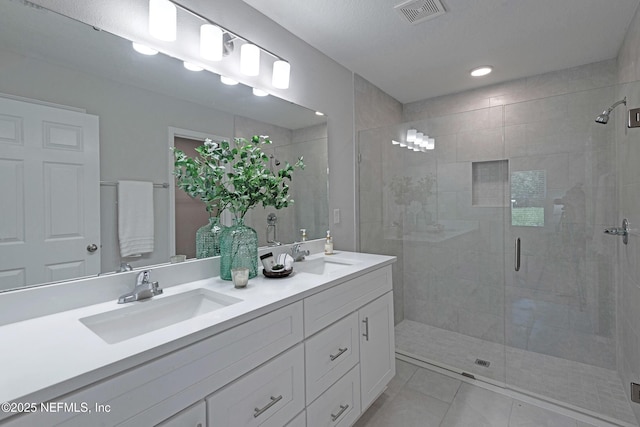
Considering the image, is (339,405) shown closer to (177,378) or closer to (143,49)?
(177,378)

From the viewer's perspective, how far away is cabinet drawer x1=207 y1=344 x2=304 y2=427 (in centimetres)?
88

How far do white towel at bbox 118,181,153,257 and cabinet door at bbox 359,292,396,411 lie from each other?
1069 mm

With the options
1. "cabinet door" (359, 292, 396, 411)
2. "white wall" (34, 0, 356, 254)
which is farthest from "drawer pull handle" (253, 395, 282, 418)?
"white wall" (34, 0, 356, 254)

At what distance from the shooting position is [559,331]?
2184 mm

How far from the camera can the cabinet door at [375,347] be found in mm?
1580

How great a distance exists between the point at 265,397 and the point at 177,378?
1.17 ft

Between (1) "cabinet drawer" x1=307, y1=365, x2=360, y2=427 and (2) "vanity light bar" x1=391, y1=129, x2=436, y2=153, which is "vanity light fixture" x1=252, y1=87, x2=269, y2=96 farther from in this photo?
(1) "cabinet drawer" x1=307, y1=365, x2=360, y2=427

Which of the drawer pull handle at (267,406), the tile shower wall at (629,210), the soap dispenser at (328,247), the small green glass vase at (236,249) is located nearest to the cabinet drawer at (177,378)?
the drawer pull handle at (267,406)

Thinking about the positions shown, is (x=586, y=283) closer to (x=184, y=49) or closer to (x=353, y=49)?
(x=353, y=49)

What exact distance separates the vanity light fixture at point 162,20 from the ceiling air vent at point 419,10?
44.9 inches

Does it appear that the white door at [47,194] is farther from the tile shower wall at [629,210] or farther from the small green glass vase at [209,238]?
the tile shower wall at [629,210]

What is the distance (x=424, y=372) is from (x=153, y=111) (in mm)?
2372

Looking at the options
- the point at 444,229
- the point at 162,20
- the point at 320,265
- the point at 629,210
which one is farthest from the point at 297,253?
the point at 629,210

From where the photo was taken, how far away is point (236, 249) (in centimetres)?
138
